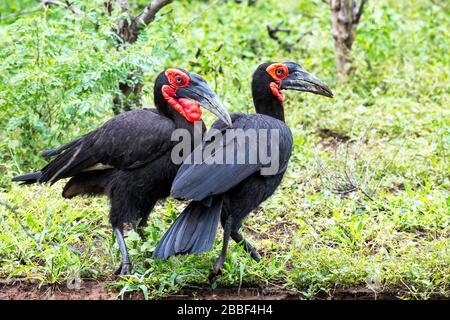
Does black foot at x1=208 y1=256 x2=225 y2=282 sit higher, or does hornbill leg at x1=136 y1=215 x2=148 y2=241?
black foot at x1=208 y1=256 x2=225 y2=282

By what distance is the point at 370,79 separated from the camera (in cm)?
804

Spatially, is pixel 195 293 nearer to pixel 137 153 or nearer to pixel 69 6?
pixel 137 153

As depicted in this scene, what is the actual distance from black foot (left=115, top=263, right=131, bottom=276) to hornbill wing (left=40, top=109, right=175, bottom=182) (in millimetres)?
595

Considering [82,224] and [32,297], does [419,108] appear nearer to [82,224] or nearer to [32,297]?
[82,224]

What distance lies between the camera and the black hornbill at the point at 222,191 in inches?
174

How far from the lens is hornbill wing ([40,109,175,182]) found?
4.86m

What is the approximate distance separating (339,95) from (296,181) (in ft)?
6.04

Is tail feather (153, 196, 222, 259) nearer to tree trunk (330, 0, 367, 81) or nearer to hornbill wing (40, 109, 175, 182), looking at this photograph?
hornbill wing (40, 109, 175, 182)

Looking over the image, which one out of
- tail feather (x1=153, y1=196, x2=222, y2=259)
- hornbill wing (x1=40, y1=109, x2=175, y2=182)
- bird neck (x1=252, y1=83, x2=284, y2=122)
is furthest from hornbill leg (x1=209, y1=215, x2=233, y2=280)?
bird neck (x1=252, y1=83, x2=284, y2=122)

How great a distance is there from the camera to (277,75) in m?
5.36

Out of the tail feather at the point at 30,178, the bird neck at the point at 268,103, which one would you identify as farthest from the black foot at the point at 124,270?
the bird neck at the point at 268,103

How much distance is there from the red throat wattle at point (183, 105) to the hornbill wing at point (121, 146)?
105 millimetres

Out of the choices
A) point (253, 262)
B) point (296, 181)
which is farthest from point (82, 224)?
point (296, 181)

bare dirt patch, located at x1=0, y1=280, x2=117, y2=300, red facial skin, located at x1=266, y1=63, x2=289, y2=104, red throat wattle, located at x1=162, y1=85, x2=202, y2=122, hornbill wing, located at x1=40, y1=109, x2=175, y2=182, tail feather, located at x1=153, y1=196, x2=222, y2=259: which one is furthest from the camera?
red facial skin, located at x1=266, y1=63, x2=289, y2=104
